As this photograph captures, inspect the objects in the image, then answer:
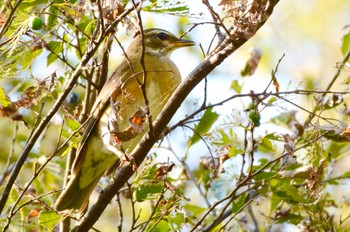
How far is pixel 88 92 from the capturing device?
433cm

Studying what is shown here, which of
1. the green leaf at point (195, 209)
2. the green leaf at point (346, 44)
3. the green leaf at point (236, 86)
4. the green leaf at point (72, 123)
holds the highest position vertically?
the green leaf at point (346, 44)

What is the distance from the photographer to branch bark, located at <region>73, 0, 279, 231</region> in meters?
2.99

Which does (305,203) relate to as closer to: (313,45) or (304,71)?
(304,71)

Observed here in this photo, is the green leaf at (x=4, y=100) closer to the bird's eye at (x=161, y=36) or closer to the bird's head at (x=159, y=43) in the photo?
the bird's head at (x=159, y=43)

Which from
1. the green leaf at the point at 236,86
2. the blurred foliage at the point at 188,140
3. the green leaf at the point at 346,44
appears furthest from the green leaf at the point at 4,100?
the green leaf at the point at 346,44

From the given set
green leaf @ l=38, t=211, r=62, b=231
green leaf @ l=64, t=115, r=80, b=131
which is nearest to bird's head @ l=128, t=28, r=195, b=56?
green leaf @ l=64, t=115, r=80, b=131

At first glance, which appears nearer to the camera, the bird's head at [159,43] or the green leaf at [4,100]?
the green leaf at [4,100]

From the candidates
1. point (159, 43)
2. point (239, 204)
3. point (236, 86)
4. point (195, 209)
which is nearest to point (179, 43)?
point (159, 43)

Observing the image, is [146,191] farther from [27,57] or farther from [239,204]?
[27,57]

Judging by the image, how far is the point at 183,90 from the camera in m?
3.19

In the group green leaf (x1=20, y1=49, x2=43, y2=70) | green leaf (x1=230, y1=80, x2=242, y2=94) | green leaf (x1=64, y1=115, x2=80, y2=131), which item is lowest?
green leaf (x1=64, y1=115, x2=80, y2=131)

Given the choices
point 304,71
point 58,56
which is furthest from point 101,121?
point 304,71

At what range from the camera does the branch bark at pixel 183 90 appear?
2986 mm

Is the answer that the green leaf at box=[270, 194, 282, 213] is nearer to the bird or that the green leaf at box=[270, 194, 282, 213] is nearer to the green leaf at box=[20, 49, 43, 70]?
the bird
